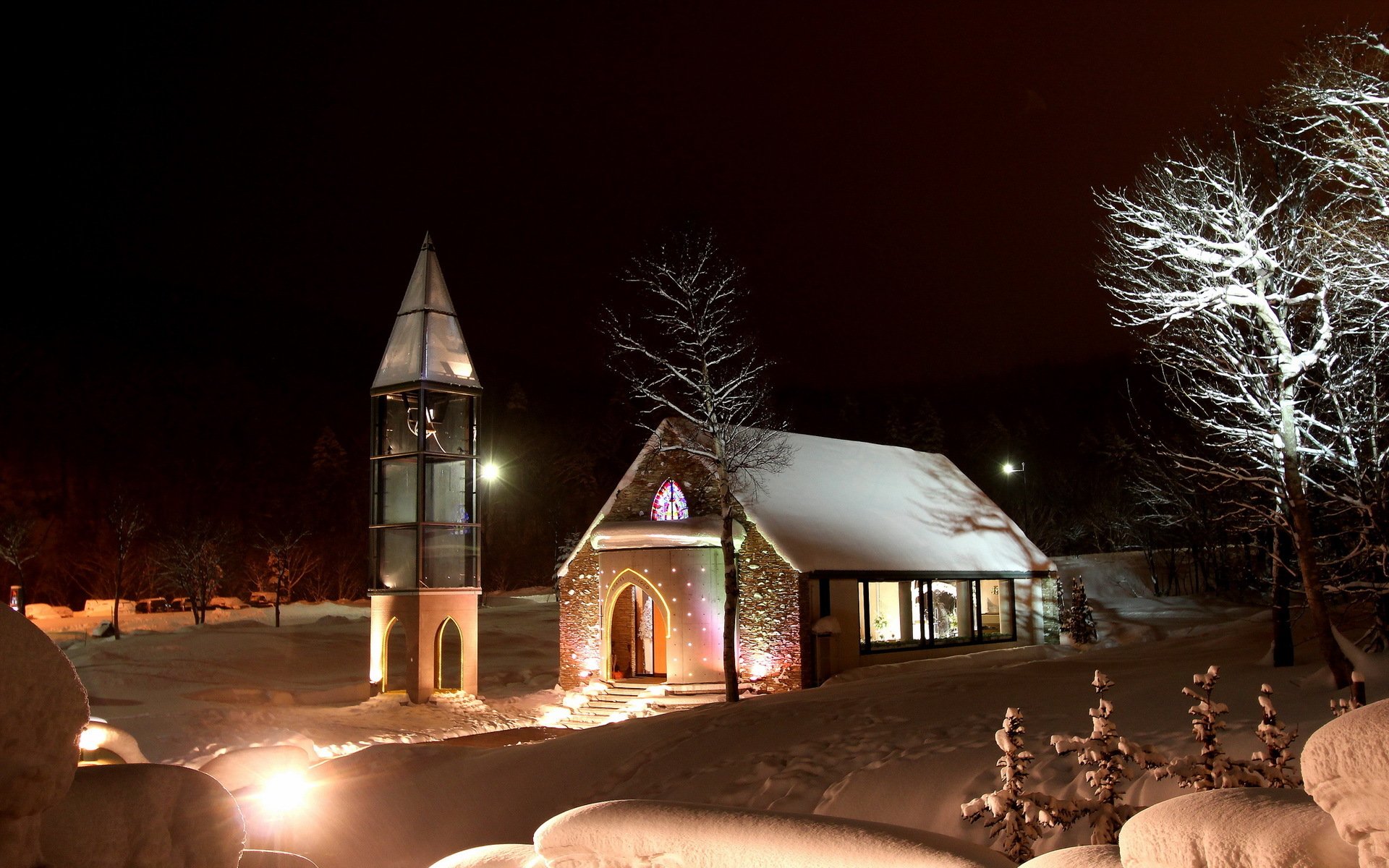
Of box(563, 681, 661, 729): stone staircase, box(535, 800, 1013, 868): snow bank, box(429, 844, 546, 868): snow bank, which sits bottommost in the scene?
box(563, 681, 661, 729): stone staircase

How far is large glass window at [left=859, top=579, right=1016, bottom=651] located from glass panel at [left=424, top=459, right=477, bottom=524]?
26.7 ft

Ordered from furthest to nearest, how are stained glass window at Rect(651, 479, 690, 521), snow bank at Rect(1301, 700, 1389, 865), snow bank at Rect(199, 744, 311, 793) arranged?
stained glass window at Rect(651, 479, 690, 521) → snow bank at Rect(199, 744, 311, 793) → snow bank at Rect(1301, 700, 1389, 865)

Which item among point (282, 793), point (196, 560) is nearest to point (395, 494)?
point (282, 793)

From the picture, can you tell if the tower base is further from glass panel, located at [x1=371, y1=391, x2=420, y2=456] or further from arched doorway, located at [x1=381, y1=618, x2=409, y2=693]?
glass panel, located at [x1=371, y1=391, x2=420, y2=456]

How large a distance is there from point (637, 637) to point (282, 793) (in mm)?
14499

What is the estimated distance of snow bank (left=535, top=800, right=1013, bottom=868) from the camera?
4.68 m

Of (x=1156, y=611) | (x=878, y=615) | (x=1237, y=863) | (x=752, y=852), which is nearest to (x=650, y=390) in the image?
(x=878, y=615)

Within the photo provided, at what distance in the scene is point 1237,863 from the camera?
123 inches

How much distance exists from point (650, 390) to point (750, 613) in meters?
4.51

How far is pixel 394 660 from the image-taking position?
93.7 ft

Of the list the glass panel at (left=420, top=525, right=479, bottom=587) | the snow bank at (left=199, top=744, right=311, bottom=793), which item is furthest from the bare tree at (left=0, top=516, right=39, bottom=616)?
the snow bank at (left=199, top=744, right=311, bottom=793)

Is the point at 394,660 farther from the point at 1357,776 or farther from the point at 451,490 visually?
the point at 1357,776

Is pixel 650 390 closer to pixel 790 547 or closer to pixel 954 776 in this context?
pixel 790 547

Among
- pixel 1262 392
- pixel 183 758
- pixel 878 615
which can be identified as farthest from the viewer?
pixel 878 615
